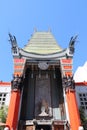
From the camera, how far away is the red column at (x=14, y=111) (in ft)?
54.8

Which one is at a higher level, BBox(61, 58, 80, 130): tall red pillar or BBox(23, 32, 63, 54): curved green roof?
BBox(23, 32, 63, 54): curved green roof

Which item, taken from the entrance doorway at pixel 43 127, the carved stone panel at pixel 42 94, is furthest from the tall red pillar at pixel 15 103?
the carved stone panel at pixel 42 94

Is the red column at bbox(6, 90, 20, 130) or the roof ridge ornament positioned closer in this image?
the red column at bbox(6, 90, 20, 130)

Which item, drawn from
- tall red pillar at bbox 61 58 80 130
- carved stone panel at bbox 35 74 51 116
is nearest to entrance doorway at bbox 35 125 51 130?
carved stone panel at bbox 35 74 51 116

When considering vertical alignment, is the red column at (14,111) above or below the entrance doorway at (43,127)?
above

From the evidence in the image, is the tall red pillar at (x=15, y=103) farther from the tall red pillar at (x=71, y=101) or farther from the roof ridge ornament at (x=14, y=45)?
the tall red pillar at (x=71, y=101)

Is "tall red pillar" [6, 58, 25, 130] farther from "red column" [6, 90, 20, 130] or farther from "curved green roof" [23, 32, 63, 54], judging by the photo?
"curved green roof" [23, 32, 63, 54]

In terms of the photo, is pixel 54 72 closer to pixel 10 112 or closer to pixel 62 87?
pixel 62 87

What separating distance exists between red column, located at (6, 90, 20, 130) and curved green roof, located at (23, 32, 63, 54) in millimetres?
6009

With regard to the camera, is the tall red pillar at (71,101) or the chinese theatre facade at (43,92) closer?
the tall red pillar at (71,101)

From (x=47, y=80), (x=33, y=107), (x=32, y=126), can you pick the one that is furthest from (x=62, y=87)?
(x=32, y=126)

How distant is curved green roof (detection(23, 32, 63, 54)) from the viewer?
2403 centimetres

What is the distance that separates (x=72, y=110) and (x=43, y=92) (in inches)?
167

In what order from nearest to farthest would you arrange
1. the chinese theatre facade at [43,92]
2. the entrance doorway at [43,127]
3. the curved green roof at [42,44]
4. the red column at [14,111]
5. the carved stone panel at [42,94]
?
the red column at [14,111] → the chinese theatre facade at [43,92] → the entrance doorway at [43,127] → the carved stone panel at [42,94] → the curved green roof at [42,44]
